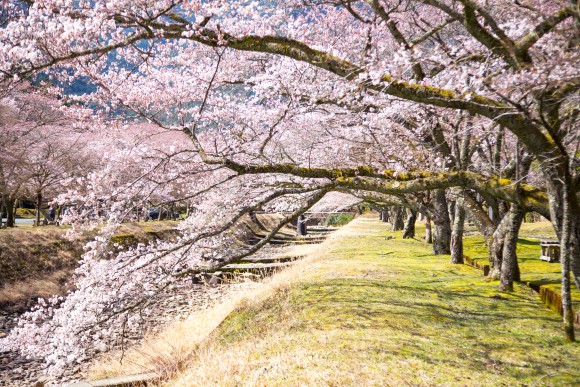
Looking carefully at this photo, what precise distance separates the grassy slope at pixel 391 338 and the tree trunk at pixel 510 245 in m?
0.29

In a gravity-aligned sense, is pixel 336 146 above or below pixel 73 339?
above

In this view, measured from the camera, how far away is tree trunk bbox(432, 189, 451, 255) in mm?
13575

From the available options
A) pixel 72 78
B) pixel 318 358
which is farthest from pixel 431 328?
pixel 72 78

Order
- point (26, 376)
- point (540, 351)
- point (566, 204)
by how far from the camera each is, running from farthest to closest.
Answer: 1. point (26, 376)
2. point (540, 351)
3. point (566, 204)

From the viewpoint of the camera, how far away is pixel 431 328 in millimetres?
6328

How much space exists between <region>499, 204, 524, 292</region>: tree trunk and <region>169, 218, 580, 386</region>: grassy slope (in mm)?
289

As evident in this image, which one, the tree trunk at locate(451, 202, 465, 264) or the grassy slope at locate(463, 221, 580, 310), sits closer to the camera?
the grassy slope at locate(463, 221, 580, 310)

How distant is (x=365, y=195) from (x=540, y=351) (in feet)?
32.4

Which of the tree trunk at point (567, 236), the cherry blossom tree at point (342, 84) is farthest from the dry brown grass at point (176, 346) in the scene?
the tree trunk at point (567, 236)

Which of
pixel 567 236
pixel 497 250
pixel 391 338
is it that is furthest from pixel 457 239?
pixel 567 236

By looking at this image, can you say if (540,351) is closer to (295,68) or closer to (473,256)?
(295,68)

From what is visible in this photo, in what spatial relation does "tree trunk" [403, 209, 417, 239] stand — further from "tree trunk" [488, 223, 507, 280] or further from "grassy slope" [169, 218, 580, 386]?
"tree trunk" [488, 223, 507, 280]

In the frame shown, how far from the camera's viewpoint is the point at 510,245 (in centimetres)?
786

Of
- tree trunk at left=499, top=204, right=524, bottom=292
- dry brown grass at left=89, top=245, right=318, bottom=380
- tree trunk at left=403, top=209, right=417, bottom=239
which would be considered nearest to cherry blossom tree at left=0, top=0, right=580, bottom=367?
tree trunk at left=499, top=204, right=524, bottom=292
